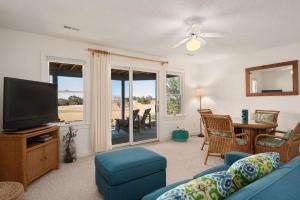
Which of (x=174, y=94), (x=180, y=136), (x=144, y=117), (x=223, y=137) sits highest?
(x=174, y=94)

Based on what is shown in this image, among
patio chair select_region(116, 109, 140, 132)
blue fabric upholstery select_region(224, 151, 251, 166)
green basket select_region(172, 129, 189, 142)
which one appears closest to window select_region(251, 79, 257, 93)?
green basket select_region(172, 129, 189, 142)

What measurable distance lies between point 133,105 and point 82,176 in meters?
2.31

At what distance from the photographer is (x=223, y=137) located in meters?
3.19

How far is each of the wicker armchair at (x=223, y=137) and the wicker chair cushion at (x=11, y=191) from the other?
280cm

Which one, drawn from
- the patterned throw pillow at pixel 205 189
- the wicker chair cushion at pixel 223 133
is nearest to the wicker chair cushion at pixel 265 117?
the wicker chair cushion at pixel 223 133

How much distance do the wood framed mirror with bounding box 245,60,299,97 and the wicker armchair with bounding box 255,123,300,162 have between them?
1.67 meters

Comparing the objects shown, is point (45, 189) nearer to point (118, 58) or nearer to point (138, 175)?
point (138, 175)

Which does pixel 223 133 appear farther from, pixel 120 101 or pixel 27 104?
pixel 27 104

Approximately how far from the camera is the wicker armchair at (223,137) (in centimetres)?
305

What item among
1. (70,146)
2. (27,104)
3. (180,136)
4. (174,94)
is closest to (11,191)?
(27,104)

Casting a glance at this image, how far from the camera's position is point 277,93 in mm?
4328

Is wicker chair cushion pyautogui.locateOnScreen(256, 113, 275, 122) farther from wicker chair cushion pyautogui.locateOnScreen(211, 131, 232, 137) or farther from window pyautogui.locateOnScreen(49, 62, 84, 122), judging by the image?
window pyautogui.locateOnScreen(49, 62, 84, 122)

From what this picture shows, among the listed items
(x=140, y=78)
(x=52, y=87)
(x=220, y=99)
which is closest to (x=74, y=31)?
(x=52, y=87)

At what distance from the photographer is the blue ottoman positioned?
1.90 m
